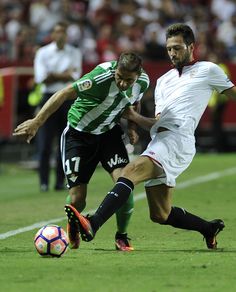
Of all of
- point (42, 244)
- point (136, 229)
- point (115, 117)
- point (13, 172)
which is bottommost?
point (13, 172)

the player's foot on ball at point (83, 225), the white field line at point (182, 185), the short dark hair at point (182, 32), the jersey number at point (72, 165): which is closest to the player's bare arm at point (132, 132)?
the jersey number at point (72, 165)

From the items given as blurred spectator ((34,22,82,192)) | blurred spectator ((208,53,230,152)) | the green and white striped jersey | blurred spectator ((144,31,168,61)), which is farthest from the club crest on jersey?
blurred spectator ((144,31,168,61))

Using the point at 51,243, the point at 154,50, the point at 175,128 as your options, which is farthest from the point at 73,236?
the point at 154,50

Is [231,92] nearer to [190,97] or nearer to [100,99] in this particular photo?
[190,97]

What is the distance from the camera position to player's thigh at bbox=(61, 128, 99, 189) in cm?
884

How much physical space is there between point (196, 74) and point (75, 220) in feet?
5.67

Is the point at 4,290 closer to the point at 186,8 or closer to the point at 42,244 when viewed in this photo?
the point at 42,244

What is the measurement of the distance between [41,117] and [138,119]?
3.06 feet

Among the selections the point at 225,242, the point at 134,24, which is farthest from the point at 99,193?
the point at 134,24

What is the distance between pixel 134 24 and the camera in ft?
80.2

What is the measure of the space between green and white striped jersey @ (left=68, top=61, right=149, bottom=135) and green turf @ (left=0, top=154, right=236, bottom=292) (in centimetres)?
114

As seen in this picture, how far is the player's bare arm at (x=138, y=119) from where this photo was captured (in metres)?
8.51

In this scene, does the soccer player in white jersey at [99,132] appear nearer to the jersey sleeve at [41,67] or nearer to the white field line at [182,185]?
the white field line at [182,185]

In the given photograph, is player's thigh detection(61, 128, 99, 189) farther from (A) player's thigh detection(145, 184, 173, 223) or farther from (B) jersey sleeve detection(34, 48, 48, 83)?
(B) jersey sleeve detection(34, 48, 48, 83)
